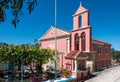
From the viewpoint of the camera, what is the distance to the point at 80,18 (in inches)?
1315

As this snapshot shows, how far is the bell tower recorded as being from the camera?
3185 centimetres

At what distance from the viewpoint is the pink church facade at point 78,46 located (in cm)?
2941

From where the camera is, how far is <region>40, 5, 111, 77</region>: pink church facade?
1158 inches

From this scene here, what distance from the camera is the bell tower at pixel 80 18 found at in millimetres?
31845

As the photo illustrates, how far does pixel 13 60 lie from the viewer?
26047 mm

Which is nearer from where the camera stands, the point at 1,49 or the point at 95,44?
the point at 1,49

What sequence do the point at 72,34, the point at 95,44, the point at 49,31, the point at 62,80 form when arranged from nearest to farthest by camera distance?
the point at 62,80, the point at 72,34, the point at 95,44, the point at 49,31

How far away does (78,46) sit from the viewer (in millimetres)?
33719

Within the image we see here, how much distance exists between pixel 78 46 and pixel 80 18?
5.05 metres

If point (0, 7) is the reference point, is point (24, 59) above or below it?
below

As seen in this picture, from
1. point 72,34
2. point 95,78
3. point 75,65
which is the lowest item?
point 95,78

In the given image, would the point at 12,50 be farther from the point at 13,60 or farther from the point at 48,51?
the point at 48,51

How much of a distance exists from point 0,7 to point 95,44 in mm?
32584

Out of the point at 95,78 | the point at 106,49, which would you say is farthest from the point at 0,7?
the point at 106,49
